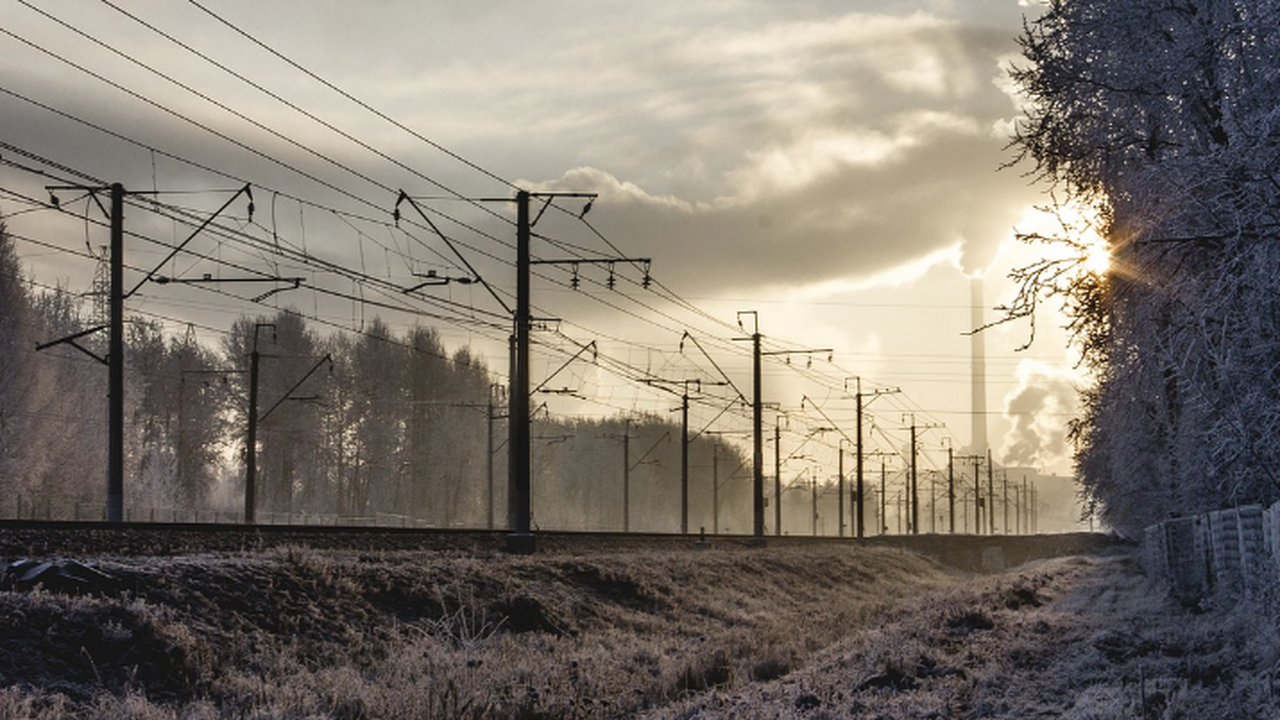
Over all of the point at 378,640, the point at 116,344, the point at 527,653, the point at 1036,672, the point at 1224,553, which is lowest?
the point at 527,653

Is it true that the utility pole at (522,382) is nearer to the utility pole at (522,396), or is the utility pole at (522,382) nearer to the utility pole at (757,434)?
the utility pole at (522,396)

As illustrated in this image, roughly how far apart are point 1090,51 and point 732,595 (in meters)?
14.3

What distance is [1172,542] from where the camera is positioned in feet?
85.2

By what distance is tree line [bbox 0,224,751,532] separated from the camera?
56969 mm

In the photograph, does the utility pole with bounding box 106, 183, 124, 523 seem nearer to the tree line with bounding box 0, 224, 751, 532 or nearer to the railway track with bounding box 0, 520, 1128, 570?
the railway track with bounding box 0, 520, 1128, 570

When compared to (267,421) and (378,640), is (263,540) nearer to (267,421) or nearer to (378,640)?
(378,640)

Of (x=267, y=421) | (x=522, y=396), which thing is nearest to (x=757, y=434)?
(x=522, y=396)

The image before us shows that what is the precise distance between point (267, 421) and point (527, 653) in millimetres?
64865

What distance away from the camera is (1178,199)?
10008mm

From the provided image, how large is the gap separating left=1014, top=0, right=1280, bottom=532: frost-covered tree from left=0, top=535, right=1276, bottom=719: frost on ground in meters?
2.25

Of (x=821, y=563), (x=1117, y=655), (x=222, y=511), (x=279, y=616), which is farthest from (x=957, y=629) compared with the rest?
(x=222, y=511)

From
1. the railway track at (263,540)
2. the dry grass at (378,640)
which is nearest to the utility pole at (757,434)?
the railway track at (263,540)

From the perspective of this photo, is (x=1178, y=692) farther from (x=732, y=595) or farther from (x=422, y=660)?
(x=732, y=595)

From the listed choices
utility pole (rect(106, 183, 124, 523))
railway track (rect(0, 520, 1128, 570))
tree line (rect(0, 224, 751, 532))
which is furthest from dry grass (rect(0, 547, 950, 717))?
tree line (rect(0, 224, 751, 532))
